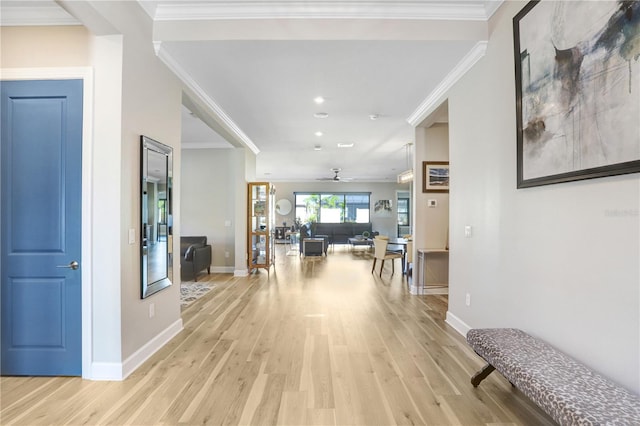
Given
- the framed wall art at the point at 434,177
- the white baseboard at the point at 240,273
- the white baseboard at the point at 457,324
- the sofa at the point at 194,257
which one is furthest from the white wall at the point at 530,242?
the sofa at the point at 194,257

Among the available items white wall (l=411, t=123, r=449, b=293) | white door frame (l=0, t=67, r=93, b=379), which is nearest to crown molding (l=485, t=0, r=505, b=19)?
white wall (l=411, t=123, r=449, b=293)

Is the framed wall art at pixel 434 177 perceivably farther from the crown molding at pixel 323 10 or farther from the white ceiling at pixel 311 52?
the crown molding at pixel 323 10

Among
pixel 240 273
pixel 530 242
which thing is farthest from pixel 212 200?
pixel 530 242

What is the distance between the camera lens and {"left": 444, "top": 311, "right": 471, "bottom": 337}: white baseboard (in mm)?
A: 3079

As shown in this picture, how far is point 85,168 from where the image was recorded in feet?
7.49

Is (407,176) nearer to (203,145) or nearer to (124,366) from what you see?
(203,145)

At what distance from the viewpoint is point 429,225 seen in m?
4.71

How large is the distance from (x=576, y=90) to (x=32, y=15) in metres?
3.85

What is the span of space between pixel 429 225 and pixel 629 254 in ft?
10.6

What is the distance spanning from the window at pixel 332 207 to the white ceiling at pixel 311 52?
8771mm

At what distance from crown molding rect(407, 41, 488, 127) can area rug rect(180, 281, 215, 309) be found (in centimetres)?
433

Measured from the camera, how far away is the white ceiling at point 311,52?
2.68m

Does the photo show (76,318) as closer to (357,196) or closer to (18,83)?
(18,83)

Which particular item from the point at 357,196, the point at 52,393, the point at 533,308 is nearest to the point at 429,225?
the point at 533,308
